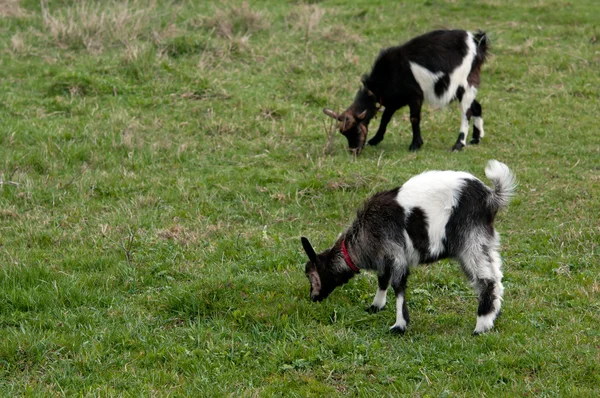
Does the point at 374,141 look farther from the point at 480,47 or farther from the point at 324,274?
the point at 324,274

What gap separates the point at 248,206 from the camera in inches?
342

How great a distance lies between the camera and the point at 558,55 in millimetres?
15000

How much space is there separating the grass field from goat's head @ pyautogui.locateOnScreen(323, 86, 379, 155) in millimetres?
398

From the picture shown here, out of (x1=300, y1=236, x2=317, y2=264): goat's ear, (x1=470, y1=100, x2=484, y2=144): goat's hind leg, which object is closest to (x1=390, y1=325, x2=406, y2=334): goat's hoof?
(x1=300, y1=236, x2=317, y2=264): goat's ear

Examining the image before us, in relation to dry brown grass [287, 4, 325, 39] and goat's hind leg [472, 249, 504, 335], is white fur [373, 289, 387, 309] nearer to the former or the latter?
goat's hind leg [472, 249, 504, 335]

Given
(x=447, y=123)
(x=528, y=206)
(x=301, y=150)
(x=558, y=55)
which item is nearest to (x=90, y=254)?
(x=301, y=150)

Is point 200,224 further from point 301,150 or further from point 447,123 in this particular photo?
point 447,123

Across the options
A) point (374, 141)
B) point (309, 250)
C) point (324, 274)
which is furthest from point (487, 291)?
point (374, 141)

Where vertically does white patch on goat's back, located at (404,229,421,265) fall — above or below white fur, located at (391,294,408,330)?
above

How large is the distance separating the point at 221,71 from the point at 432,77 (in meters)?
4.13

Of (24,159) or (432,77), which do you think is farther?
(432,77)

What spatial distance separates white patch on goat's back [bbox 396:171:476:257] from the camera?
6098mm

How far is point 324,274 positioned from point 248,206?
2388 mm

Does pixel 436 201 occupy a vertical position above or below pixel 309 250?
above
